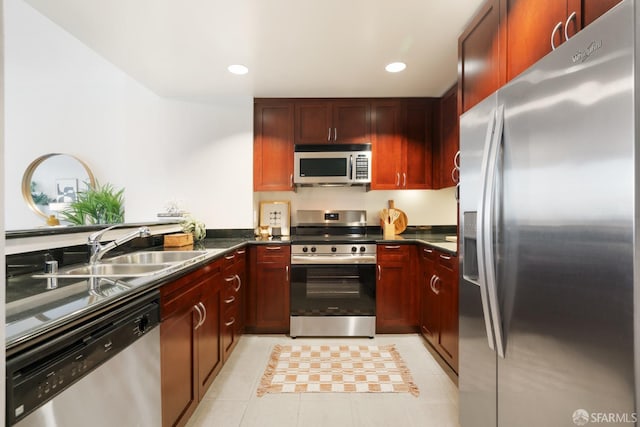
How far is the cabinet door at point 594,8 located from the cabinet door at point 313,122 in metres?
2.34

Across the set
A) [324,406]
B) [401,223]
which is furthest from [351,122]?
[324,406]

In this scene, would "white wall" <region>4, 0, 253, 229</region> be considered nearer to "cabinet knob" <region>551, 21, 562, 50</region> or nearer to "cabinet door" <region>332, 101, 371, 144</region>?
"cabinet door" <region>332, 101, 371, 144</region>

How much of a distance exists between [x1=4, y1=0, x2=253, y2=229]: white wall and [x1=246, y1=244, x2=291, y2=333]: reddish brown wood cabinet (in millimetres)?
509

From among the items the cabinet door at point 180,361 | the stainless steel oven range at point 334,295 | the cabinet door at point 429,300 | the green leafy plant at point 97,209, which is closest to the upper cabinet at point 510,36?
the cabinet door at point 429,300

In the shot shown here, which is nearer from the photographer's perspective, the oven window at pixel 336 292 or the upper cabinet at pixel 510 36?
the upper cabinet at pixel 510 36

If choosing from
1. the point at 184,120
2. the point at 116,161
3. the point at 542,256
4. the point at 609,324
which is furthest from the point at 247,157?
the point at 609,324

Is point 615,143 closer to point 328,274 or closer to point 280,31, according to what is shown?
point 280,31

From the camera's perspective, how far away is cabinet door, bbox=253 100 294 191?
321 centimetres

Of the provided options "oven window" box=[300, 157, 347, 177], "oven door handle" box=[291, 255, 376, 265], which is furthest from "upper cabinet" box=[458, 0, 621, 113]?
"oven door handle" box=[291, 255, 376, 265]

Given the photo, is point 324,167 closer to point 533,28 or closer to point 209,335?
point 209,335

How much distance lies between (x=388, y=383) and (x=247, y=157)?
243 centimetres

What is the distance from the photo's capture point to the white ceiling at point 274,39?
1.72m

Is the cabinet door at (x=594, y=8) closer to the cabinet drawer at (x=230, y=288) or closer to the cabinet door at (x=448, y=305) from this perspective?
the cabinet door at (x=448, y=305)

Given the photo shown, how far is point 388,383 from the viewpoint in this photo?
2.14m
